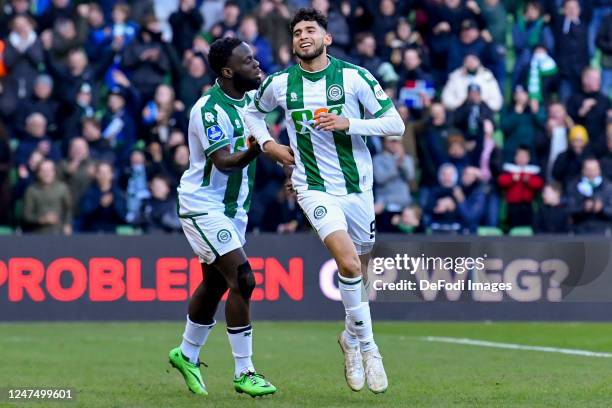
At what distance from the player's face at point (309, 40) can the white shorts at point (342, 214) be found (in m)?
0.95

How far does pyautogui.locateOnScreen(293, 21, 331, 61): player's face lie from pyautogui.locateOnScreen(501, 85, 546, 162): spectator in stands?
10.9 m

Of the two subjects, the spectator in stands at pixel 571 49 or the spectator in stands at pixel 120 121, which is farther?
the spectator in stands at pixel 571 49

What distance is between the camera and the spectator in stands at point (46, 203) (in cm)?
1869

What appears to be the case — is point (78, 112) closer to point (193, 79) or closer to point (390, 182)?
point (193, 79)

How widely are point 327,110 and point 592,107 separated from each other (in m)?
11.6

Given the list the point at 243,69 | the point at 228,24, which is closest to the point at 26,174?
the point at 228,24

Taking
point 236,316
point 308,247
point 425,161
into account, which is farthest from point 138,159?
point 236,316

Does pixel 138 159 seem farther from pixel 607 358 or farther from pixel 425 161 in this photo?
Result: pixel 607 358

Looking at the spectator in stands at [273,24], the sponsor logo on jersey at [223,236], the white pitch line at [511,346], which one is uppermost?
the spectator in stands at [273,24]

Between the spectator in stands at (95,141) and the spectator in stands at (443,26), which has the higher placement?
the spectator in stands at (443,26)

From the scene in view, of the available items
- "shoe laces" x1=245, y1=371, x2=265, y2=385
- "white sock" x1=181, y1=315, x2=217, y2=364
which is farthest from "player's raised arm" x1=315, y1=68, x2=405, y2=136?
"white sock" x1=181, y1=315, x2=217, y2=364

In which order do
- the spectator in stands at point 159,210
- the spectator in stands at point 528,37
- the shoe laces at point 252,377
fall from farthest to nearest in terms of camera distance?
the spectator in stands at point 528,37
the spectator in stands at point 159,210
the shoe laces at point 252,377

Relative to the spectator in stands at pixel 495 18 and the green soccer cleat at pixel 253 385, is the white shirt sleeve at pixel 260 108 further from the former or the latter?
the spectator in stands at pixel 495 18

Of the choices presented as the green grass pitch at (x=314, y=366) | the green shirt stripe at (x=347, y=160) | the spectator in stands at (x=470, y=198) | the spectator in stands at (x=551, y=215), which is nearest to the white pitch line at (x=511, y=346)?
the green grass pitch at (x=314, y=366)
